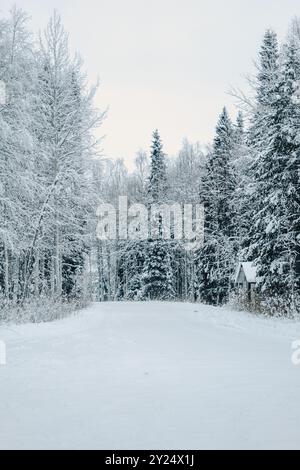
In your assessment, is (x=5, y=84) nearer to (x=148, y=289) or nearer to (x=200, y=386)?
(x=200, y=386)

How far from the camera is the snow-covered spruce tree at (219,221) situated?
3947cm

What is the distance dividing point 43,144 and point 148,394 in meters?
16.5

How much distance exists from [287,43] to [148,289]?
30888mm

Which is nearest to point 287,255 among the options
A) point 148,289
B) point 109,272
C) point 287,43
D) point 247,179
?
point 247,179

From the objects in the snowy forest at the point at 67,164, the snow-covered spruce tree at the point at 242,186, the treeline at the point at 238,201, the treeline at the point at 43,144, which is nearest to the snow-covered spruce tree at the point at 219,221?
the treeline at the point at 238,201

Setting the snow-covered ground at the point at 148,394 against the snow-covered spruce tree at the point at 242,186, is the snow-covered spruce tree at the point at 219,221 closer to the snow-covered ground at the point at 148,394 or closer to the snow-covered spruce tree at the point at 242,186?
the snow-covered spruce tree at the point at 242,186

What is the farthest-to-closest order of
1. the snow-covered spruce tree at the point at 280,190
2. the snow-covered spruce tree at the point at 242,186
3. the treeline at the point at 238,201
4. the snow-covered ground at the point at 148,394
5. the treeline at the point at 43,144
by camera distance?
the snow-covered spruce tree at the point at 242,186 → the treeline at the point at 238,201 → the snow-covered spruce tree at the point at 280,190 → the treeline at the point at 43,144 → the snow-covered ground at the point at 148,394

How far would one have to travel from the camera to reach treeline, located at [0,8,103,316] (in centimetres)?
1691

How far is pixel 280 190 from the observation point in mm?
21188

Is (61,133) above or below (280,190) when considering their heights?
above

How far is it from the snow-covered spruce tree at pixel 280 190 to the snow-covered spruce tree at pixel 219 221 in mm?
16157

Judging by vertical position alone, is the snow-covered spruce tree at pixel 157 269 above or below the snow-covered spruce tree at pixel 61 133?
below

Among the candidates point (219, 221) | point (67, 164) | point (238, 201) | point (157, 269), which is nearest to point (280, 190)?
point (67, 164)

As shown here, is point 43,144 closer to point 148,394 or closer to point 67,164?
point 67,164
